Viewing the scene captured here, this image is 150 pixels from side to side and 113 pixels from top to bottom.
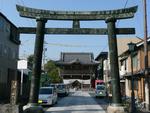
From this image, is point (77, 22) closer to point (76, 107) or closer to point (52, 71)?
point (76, 107)

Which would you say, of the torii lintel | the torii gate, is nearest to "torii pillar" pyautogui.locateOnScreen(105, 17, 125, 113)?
the torii gate

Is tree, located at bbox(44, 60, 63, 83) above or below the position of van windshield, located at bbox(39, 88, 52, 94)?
above

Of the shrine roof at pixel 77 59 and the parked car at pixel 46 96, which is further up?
the shrine roof at pixel 77 59

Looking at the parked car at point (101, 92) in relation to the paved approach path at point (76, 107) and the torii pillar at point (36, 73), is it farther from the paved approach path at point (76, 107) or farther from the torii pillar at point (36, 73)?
the torii pillar at point (36, 73)

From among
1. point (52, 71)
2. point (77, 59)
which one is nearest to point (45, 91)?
point (52, 71)

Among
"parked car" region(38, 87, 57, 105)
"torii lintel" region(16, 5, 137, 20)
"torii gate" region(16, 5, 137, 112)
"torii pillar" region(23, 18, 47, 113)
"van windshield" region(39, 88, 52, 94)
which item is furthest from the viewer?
"van windshield" region(39, 88, 52, 94)

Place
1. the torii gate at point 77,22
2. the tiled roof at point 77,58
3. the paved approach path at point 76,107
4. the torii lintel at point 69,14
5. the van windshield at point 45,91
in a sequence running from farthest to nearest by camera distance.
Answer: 1. the tiled roof at point 77,58
2. the van windshield at point 45,91
3. the paved approach path at point 76,107
4. the torii lintel at point 69,14
5. the torii gate at point 77,22

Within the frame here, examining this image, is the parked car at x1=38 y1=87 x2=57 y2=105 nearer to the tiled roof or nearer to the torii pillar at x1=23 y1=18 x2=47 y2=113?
the torii pillar at x1=23 y1=18 x2=47 y2=113

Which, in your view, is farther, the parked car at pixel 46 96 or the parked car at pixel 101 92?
the parked car at pixel 101 92

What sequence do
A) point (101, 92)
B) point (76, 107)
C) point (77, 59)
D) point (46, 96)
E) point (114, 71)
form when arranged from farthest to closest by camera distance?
point (77, 59), point (101, 92), point (46, 96), point (76, 107), point (114, 71)

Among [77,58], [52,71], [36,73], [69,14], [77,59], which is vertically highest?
[77,58]

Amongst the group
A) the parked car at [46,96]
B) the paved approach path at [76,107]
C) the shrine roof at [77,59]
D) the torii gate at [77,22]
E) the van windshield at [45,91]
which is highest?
the shrine roof at [77,59]

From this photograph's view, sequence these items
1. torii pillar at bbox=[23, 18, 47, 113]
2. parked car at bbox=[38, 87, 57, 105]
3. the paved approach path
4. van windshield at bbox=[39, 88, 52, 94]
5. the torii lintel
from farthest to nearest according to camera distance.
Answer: van windshield at bbox=[39, 88, 52, 94], parked car at bbox=[38, 87, 57, 105], the paved approach path, the torii lintel, torii pillar at bbox=[23, 18, 47, 113]

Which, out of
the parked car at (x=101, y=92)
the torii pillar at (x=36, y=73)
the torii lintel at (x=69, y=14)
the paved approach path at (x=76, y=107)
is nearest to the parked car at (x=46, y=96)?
the paved approach path at (x=76, y=107)
